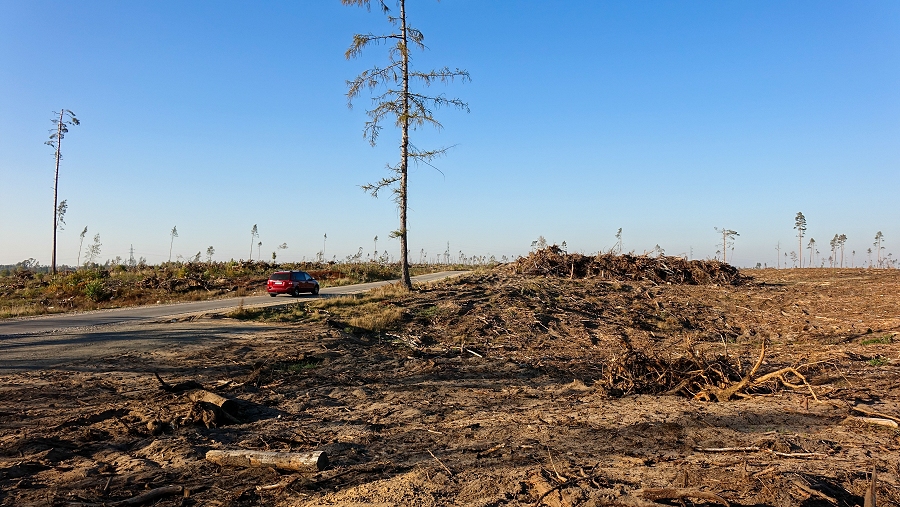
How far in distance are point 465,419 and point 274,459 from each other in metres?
2.60

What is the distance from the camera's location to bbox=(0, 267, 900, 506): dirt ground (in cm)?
459

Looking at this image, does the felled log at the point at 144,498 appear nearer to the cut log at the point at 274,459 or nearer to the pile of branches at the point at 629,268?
the cut log at the point at 274,459

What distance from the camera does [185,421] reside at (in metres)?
6.74

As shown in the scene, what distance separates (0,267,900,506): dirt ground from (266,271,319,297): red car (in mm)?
12012

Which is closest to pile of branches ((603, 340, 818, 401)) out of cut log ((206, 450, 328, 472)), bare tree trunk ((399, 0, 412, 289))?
cut log ((206, 450, 328, 472))

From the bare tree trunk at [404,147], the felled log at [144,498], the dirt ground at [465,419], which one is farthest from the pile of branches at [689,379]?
the bare tree trunk at [404,147]

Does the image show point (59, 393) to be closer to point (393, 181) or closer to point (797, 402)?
point (797, 402)

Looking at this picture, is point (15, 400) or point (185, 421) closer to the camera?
point (185, 421)

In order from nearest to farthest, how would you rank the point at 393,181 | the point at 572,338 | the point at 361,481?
the point at 361,481 < the point at 572,338 < the point at 393,181

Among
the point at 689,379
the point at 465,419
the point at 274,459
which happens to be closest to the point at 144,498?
the point at 274,459

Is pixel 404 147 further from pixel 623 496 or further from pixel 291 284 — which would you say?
pixel 623 496

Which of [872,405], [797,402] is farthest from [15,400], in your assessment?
[872,405]

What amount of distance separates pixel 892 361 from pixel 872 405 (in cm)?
360

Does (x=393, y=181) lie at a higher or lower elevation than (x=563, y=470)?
higher
